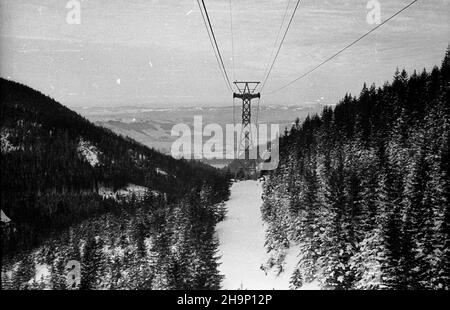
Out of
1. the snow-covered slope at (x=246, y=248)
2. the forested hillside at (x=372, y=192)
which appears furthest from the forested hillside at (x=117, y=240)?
the forested hillside at (x=372, y=192)

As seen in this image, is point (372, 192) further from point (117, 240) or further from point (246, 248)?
point (117, 240)

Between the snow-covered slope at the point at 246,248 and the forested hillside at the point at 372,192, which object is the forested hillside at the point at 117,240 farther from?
the forested hillside at the point at 372,192

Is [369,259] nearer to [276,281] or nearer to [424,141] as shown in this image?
[276,281]

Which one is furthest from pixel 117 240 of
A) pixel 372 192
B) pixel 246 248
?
pixel 372 192

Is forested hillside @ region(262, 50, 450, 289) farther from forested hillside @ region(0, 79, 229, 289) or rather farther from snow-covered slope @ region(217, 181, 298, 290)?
forested hillside @ region(0, 79, 229, 289)

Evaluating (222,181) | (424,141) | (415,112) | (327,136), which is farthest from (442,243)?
(222,181)

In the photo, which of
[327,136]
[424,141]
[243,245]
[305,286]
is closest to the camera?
[305,286]

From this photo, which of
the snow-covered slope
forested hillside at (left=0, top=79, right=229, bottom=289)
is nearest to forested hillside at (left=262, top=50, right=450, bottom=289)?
the snow-covered slope

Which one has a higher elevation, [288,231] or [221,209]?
[288,231]
